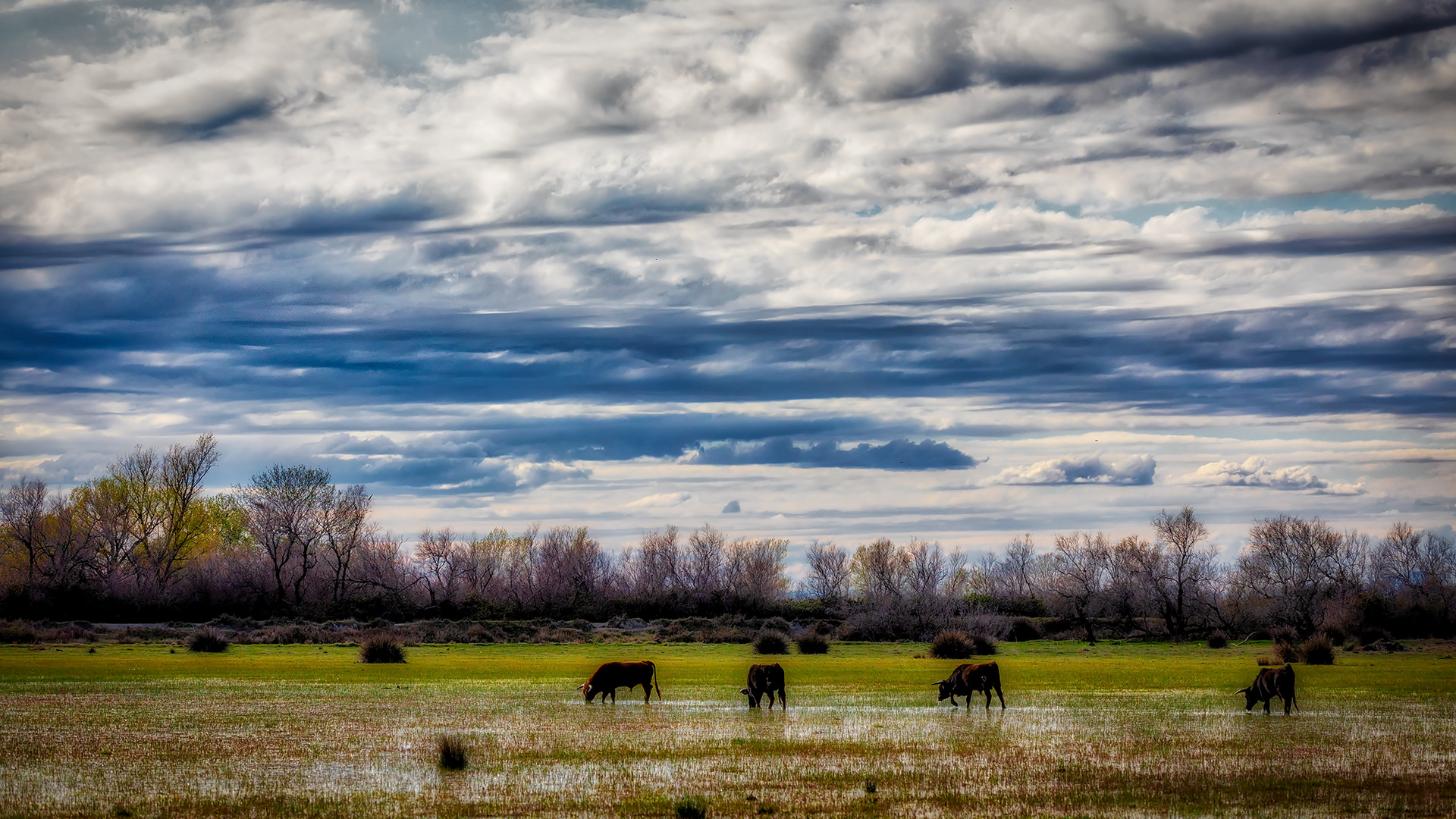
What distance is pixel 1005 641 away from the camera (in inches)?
3536

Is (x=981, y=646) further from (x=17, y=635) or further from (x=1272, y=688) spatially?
(x=17, y=635)

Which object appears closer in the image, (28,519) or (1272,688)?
(1272,688)

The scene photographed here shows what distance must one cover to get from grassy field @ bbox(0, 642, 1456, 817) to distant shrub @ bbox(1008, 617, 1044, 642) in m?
53.5

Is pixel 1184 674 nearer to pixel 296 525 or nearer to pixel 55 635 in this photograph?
pixel 55 635

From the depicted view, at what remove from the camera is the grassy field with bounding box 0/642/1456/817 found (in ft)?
49.1

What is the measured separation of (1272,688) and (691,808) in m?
19.3

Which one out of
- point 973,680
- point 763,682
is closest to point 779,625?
point 973,680

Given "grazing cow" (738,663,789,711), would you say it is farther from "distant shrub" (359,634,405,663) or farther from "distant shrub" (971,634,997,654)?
"distant shrub" (971,634,997,654)

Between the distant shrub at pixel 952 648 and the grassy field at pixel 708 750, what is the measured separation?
19545 millimetres

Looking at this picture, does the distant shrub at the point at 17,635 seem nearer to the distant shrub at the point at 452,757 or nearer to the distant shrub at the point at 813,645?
the distant shrub at the point at 813,645

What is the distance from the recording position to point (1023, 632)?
93688 mm

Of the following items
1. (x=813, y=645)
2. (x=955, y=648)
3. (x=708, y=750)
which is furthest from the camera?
(x=813, y=645)

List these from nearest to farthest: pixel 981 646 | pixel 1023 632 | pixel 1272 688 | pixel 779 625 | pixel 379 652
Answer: pixel 1272 688 < pixel 379 652 < pixel 981 646 < pixel 1023 632 < pixel 779 625

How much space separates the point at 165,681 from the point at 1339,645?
73.8 m
